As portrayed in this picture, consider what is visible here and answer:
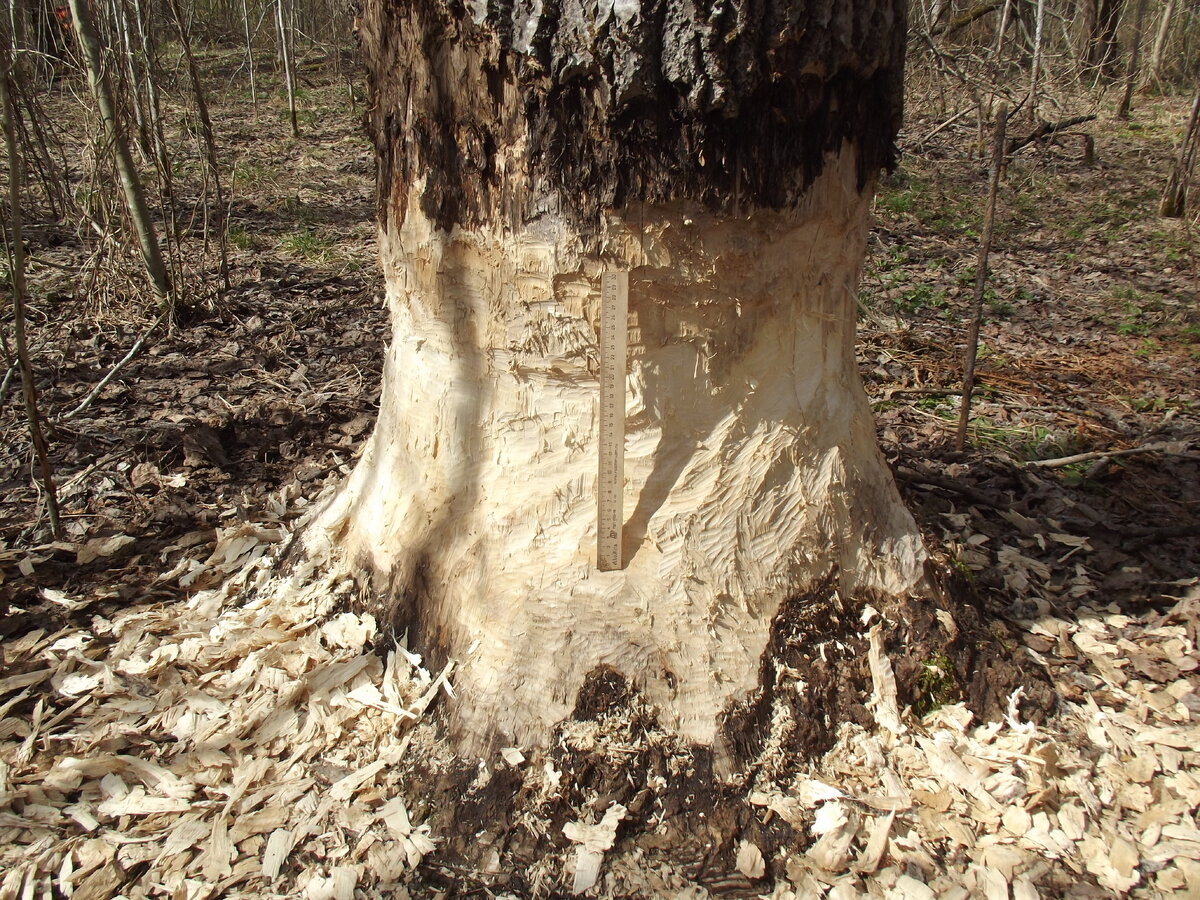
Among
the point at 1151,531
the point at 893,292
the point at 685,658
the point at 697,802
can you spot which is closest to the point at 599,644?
the point at 685,658

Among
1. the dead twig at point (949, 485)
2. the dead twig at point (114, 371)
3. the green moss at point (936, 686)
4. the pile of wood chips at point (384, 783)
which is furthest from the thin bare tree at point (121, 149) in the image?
the green moss at point (936, 686)

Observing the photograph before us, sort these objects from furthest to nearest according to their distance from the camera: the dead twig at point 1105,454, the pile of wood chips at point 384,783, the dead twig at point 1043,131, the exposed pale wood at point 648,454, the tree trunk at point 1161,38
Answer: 1. the tree trunk at point 1161,38
2. the dead twig at point 1043,131
3. the dead twig at point 1105,454
4. the exposed pale wood at point 648,454
5. the pile of wood chips at point 384,783

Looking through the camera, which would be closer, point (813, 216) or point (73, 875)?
point (73, 875)

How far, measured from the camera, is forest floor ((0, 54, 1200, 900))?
5.10 feet

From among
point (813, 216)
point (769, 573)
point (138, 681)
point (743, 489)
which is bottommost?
point (138, 681)

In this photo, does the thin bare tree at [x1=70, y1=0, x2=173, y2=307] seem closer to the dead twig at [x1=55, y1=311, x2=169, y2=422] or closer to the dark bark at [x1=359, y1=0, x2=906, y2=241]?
the dead twig at [x1=55, y1=311, x2=169, y2=422]

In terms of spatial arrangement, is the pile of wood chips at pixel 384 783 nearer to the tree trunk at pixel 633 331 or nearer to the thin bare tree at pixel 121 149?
the tree trunk at pixel 633 331

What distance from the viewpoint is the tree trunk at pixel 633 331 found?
4.80 ft

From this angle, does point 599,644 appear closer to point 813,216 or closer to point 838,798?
point 838,798

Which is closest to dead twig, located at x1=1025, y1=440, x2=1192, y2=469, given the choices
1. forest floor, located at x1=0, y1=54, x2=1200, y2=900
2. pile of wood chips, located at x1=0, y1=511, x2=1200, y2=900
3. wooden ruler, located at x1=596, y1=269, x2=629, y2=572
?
forest floor, located at x1=0, y1=54, x2=1200, y2=900

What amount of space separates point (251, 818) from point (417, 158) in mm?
1434

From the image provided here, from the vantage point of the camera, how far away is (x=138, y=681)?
1960mm

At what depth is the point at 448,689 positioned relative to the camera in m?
1.80

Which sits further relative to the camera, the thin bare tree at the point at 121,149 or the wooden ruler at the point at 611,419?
the thin bare tree at the point at 121,149
